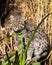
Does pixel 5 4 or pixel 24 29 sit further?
pixel 5 4

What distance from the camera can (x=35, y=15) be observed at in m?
3.88

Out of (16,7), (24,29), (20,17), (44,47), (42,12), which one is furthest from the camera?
(16,7)

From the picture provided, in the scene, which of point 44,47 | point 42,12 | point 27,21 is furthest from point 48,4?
point 44,47

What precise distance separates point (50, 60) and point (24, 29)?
58cm

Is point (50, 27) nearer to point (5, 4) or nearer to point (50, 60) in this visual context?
point (50, 60)

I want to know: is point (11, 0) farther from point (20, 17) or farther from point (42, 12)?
point (42, 12)

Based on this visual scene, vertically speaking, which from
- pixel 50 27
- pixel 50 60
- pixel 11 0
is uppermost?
pixel 11 0

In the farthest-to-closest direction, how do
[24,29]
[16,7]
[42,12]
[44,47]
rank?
1. [16,7]
2. [42,12]
3. [24,29]
4. [44,47]

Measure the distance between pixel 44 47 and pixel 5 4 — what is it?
1632mm

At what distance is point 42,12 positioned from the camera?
3.76 metres

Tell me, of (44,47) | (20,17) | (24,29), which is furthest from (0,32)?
(44,47)

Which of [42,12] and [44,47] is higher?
[42,12]

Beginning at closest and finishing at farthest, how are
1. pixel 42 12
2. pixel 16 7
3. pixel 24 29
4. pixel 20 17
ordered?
pixel 24 29 → pixel 42 12 → pixel 20 17 → pixel 16 7

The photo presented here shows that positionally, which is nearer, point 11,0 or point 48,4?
point 48,4
